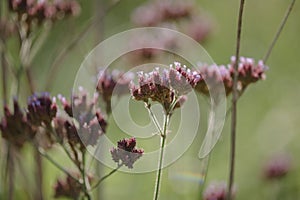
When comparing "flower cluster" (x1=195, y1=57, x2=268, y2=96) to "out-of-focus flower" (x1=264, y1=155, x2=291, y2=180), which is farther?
"out-of-focus flower" (x1=264, y1=155, x2=291, y2=180)

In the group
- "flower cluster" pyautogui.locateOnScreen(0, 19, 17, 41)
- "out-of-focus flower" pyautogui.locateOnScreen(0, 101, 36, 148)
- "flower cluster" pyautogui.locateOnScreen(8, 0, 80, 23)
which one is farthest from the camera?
"flower cluster" pyautogui.locateOnScreen(0, 19, 17, 41)

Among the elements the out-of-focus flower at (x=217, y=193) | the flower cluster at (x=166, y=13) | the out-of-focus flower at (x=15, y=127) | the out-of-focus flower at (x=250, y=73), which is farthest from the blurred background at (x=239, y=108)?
the out-of-focus flower at (x=15, y=127)

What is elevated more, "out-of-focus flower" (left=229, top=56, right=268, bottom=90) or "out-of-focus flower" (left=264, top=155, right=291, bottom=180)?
"out-of-focus flower" (left=264, top=155, right=291, bottom=180)

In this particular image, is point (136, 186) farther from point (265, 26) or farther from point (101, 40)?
point (265, 26)

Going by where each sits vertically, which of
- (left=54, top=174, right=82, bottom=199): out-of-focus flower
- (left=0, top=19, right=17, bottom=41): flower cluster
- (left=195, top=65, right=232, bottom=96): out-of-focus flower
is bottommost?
(left=54, top=174, right=82, bottom=199): out-of-focus flower

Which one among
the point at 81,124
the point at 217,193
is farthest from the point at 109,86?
the point at 217,193


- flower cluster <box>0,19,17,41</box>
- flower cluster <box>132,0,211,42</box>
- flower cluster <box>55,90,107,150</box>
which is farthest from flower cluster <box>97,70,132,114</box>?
flower cluster <box>132,0,211,42</box>

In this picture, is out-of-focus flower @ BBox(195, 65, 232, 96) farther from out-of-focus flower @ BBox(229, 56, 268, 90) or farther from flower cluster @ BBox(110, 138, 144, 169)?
flower cluster @ BBox(110, 138, 144, 169)

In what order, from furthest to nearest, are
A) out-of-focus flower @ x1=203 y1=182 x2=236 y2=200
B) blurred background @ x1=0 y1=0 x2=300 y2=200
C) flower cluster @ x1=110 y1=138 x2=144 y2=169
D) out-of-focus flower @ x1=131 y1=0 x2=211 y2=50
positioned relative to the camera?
out-of-focus flower @ x1=131 y1=0 x2=211 y2=50 → blurred background @ x1=0 y1=0 x2=300 y2=200 → out-of-focus flower @ x1=203 y1=182 x2=236 y2=200 → flower cluster @ x1=110 y1=138 x2=144 y2=169

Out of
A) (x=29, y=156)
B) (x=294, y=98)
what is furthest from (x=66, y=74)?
(x=294, y=98)
